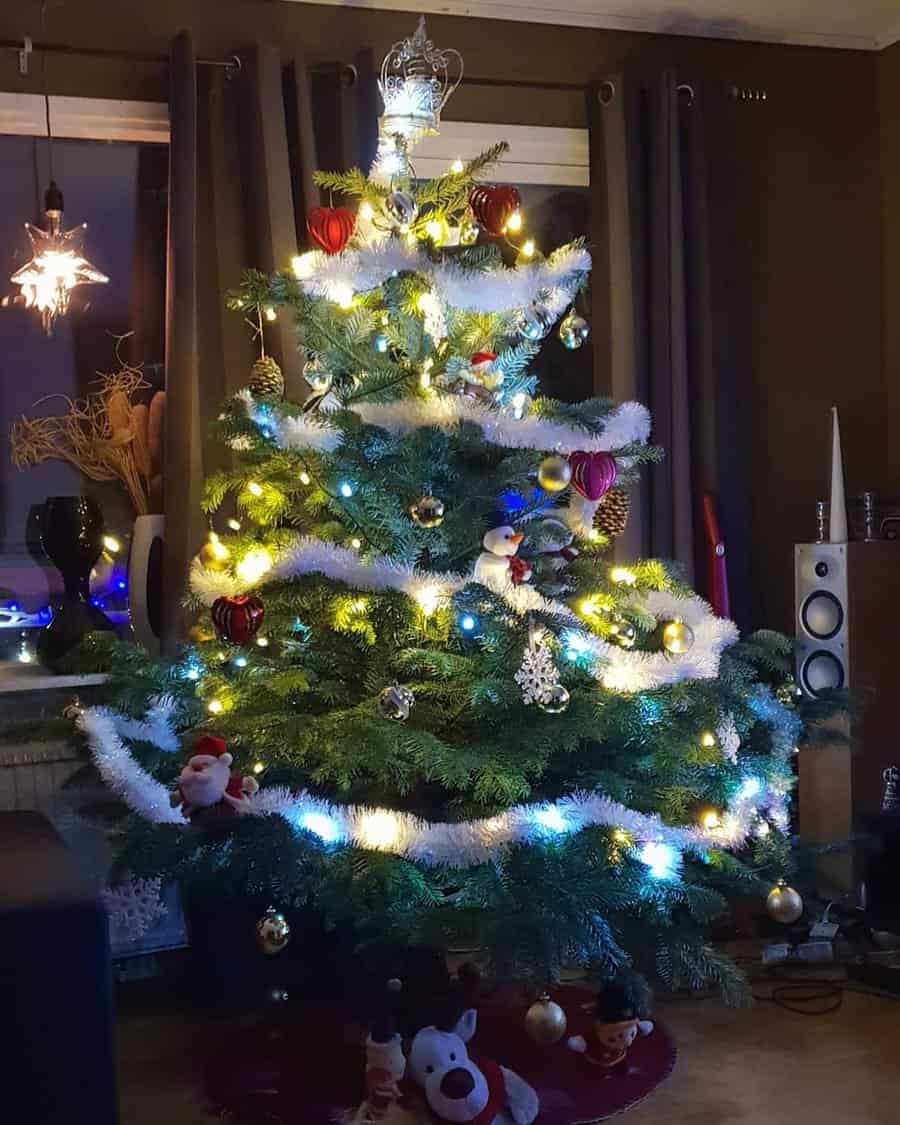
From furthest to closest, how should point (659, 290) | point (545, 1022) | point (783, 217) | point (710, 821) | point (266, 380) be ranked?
1. point (783, 217)
2. point (659, 290)
3. point (266, 380)
4. point (710, 821)
5. point (545, 1022)

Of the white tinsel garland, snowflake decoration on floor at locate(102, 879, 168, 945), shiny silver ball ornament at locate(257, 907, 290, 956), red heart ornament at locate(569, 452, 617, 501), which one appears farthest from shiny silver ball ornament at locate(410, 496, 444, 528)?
snowflake decoration on floor at locate(102, 879, 168, 945)

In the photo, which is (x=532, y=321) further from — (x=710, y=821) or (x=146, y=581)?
(x=146, y=581)

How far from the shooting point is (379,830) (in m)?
2.04

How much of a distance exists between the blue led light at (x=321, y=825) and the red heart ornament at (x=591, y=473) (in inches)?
28.4

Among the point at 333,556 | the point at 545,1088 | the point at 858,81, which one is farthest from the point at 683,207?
the point at 545,1088

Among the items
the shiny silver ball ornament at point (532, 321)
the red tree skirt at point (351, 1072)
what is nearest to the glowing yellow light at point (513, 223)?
the shiny silver ball ornament at point (532, 321)

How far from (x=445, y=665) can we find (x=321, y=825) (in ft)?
1.12

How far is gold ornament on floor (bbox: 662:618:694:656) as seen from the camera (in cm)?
220

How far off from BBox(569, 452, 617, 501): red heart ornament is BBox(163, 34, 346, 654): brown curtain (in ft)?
3.12

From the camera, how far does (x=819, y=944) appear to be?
2775mm

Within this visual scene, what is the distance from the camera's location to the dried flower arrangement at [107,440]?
117 inches

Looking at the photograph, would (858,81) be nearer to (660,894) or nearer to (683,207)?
(683,207)

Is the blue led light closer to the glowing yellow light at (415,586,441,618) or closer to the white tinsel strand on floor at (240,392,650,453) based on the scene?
the glowing yellow light at (415,586,441,618)

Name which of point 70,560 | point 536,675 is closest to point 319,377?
point 536,675
